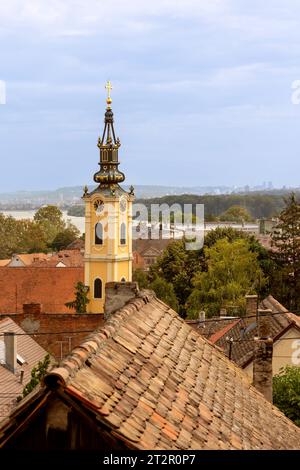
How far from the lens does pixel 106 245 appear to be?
65375 millimetres

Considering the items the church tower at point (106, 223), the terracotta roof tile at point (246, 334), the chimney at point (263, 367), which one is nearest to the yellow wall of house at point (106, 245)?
the church tower at point (106, 223)

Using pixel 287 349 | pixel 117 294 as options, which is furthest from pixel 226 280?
pixel 117 294

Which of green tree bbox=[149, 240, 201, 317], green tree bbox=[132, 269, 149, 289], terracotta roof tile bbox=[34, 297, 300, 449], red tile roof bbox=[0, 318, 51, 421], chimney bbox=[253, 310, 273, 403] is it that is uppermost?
terracotta roof tile bbox=[34, 297, 300, 449]

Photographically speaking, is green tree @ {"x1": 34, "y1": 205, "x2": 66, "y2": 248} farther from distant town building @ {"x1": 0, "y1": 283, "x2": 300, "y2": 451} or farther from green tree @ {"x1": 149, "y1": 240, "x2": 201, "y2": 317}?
distant town building @ {"x1": 0, "y1": 283, "x2": 300, "y2": 451}

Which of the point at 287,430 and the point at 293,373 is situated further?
the point at 293,373

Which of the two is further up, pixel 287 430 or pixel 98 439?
pixel 98 439

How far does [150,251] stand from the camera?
4840 inches

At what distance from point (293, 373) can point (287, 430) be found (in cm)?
1351

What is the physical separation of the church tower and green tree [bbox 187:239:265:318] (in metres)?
6.28

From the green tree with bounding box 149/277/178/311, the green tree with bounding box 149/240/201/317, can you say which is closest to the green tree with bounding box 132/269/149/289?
the green tree with bounding box 149/240/201/317

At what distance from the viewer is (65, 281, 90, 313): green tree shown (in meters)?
61.4

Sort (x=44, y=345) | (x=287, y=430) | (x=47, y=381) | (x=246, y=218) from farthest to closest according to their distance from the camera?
(x=246, y=218) → (x=44, y=345) → (x=287, y=430) → (x=47, y=381)

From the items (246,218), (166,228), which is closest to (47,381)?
(166,228)
